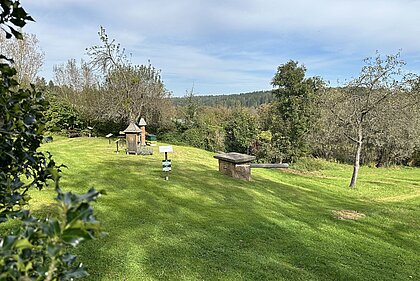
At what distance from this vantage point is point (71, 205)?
2.57ft

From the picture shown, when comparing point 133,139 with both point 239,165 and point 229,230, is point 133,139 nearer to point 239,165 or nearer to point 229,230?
point 239,165

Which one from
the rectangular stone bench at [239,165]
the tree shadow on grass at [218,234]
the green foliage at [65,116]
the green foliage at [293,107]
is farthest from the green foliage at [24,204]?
the green foliage at [65,116]

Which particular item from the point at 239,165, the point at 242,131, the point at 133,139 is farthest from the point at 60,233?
the point at 242,131

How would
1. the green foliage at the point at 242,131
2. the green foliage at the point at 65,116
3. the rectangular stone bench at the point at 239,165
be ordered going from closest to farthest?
1. the rectangular stone bench at the point at 239,165
2. the green foliage at the point at 65,116
3. the green foliage at the point at 242,131

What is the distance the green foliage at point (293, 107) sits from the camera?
2030 cm

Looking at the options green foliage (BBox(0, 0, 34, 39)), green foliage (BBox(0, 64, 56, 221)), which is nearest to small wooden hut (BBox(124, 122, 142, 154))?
green foliage (BBox(0, 64, 56, 221))

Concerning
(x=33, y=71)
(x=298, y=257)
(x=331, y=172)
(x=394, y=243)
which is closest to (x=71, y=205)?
(x=298, y=257)

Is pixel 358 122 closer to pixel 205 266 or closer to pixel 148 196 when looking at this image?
pixel 148 196

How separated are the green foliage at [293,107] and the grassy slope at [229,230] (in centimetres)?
906

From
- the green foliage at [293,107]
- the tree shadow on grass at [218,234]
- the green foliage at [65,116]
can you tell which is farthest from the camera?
the green foliage at [65,116]

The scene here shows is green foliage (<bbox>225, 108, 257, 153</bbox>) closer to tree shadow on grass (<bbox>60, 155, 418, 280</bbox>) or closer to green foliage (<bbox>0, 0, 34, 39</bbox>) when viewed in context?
tree shadow on grass (<bbox>60, 155, 418, 280</bbox>)

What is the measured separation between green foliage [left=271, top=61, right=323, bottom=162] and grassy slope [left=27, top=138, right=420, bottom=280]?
9.06m

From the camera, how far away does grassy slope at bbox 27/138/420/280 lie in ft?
14.0

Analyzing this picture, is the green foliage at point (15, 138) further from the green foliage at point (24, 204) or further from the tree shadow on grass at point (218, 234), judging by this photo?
the tree shadow on grass at point (218, 234)
